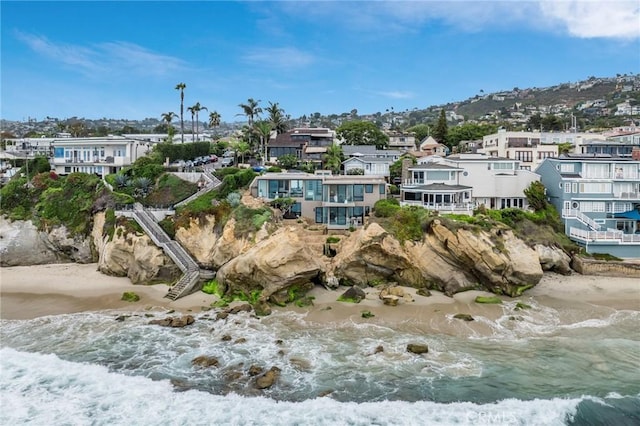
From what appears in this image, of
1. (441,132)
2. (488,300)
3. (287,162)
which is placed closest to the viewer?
(488,300)

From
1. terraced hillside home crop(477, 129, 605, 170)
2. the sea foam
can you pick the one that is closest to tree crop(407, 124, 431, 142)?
terraced hillside home crop(477, 129, 605, 170)

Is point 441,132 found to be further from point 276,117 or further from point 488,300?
point 488,300

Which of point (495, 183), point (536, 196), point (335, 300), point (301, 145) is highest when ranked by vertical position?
point (301, 145)

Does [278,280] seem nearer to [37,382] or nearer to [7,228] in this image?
[37,382]

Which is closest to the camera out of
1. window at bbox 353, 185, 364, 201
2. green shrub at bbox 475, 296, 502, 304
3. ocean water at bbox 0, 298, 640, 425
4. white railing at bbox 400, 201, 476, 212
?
ocean water at bbox 0, 298, 640, 425

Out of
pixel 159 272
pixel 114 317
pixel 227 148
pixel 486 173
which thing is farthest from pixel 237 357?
pixel 227 148

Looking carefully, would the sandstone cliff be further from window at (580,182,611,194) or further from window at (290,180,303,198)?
window at (580,182,611,194)

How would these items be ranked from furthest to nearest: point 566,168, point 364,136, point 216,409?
point 364,136 < point 566,168 < point 216,409

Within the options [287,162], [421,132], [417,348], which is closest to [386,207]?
[417,348]
